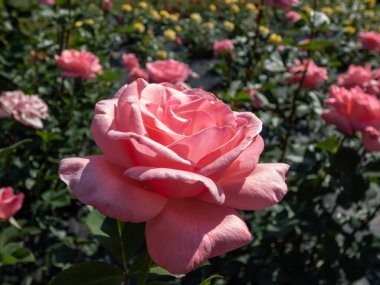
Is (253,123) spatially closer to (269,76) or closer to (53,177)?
(53,177)

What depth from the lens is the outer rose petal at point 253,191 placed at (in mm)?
501

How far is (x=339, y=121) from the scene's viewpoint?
4.16 ft

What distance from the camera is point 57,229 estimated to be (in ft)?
5.86

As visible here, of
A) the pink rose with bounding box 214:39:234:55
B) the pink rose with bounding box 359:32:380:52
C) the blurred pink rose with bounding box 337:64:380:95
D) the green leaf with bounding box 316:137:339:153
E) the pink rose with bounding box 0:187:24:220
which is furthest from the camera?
the pink rose with bounding box 214:39:234:55

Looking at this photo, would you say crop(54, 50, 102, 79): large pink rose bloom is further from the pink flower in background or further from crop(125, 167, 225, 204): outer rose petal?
crop(125, 167, 225, 204): outer rose petal

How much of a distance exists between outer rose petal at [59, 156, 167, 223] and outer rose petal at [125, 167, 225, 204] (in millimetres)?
14

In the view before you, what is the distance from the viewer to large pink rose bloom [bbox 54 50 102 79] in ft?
5.70

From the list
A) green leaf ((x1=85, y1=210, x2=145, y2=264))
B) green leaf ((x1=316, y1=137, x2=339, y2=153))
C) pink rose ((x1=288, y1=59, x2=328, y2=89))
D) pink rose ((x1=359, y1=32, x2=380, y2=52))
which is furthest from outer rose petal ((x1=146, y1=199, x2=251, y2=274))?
pink rose ((x1=359, y1=32, x2=380, y2=52))

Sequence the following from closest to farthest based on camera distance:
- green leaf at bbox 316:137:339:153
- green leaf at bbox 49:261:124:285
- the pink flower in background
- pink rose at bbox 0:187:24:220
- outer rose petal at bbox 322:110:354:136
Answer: green leaf at bbox 49:261:124:285 < pink rose at bbox 0:187:24:220 < outer rose petal at bbox 322:110:354:136 < green leaf at bbox 316:137:339:153 < the pink flower in background

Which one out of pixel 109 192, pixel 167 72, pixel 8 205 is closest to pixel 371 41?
pixel 167 72

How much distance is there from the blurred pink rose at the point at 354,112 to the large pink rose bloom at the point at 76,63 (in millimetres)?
979

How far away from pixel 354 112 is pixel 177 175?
95 centimetres

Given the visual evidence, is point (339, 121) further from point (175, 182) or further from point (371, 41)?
point (371, 41)

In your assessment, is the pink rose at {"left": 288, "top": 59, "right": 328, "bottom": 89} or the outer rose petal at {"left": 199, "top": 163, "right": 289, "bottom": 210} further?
the pink rose at {"left": 288, "top": 59, "right": 328, "bottom": 89}
